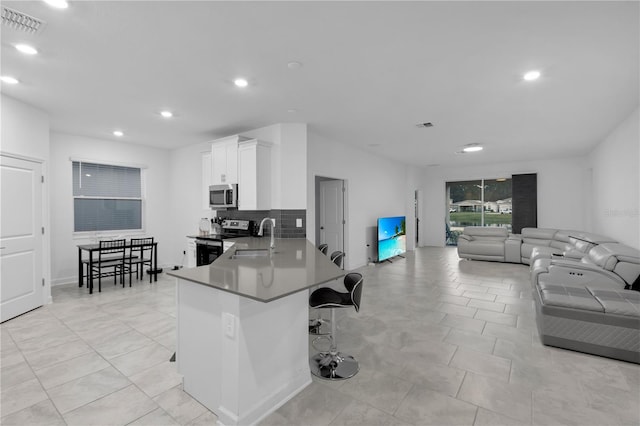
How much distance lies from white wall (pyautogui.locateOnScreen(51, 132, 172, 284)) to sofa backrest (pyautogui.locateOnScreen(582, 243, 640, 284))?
25.3 feet

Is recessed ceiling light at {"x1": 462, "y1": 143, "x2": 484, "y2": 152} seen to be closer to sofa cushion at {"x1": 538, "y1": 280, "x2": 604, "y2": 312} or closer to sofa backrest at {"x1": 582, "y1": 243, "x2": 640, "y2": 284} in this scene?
sofa backrest at {"x1": 582, "y1": 243, "x2": 640, "y2": 284}

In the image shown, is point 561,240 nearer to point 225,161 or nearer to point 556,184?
point 556,184

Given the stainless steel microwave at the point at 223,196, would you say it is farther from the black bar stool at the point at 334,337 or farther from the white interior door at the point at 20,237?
the black bar stool at the point at 334,337

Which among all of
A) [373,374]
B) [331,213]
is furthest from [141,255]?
[373,374]

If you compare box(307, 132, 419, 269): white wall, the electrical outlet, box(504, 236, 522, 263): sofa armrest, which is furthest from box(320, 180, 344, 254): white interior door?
the electrical outlet

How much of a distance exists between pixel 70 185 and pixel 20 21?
419cm

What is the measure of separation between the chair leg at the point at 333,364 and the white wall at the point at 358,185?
2.44 m

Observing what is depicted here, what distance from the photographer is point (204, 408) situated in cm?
204

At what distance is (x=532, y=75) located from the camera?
299cm

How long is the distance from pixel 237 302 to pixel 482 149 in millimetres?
6830

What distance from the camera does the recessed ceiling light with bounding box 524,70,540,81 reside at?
2936 millimetres

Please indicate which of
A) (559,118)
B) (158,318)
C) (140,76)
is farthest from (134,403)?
(559,118)

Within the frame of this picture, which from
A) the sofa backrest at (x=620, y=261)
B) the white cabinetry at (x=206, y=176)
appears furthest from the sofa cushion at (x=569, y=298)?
the white cabinetry at (x=206, y=176)

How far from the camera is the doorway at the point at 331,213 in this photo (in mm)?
6289
